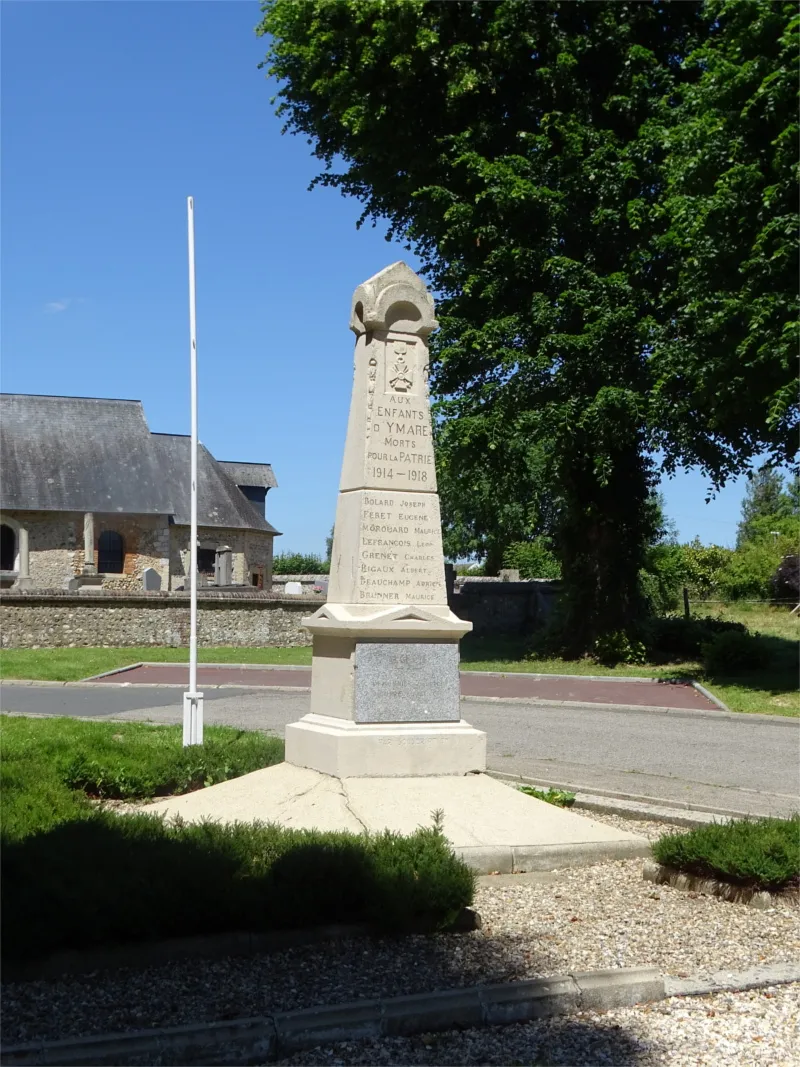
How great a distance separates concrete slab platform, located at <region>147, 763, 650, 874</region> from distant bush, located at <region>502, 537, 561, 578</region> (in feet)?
133

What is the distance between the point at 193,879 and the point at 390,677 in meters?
2.91

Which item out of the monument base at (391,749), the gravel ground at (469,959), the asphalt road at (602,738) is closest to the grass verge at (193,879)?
the gravel ground at (469,959)

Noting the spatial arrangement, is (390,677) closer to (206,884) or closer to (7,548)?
(206,884)

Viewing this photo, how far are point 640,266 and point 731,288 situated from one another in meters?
3.54

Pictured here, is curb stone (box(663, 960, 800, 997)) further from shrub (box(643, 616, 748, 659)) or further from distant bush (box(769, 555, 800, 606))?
distant bush (box(769, 555, 800, 606))

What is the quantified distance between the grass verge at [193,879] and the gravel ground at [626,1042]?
3.29 ft

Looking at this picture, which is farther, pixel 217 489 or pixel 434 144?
pixel 217 489

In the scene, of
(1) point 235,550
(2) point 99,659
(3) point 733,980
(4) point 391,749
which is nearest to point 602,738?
(4) point 391,749

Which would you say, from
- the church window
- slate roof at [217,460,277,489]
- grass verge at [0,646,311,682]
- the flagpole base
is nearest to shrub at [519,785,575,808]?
the flagpole base

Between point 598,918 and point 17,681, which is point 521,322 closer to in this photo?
point 17,681

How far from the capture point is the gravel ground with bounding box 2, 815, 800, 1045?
412cm

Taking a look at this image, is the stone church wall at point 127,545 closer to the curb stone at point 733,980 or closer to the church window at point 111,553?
the church window at point 111,553

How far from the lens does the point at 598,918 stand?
5.55 meters

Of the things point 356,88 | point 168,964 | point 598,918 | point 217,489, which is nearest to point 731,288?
Answer: point 356,88
